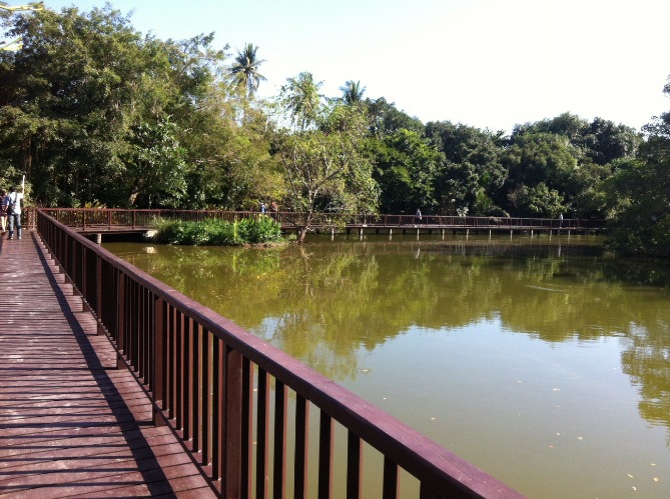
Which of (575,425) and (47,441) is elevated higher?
(47,441)

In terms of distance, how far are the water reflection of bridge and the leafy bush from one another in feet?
2.53

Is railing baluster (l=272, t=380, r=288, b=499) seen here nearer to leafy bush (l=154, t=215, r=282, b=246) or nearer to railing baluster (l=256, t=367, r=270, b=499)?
railing baluster (l=256, t=367, r=270, b=499)

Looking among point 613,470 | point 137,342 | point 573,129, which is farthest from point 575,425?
point 573,129

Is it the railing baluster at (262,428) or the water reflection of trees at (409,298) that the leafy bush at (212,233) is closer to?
the water reflection of trees at (409,298)

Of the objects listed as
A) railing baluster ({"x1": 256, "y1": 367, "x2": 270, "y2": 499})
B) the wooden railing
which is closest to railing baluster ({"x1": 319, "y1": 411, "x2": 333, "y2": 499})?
railing baluster ({"x1": 256, "y1": 367, "x2": 270, "y2": 499})

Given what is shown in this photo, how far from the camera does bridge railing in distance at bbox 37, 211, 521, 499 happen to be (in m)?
1.40

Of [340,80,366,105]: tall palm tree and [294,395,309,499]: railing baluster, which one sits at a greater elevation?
[340,80,366,105]: tall palm tree

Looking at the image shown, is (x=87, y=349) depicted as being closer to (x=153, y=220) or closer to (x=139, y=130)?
(x=153, y=220)

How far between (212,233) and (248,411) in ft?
82.2

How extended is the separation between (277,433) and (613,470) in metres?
4.24

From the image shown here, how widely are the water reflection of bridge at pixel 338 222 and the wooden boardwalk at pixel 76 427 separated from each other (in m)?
18.3

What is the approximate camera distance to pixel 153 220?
89.5 ft

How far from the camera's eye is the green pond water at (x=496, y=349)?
553cm

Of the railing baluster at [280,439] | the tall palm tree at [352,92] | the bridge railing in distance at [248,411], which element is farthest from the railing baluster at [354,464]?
the tall palm tree at [352,92]
